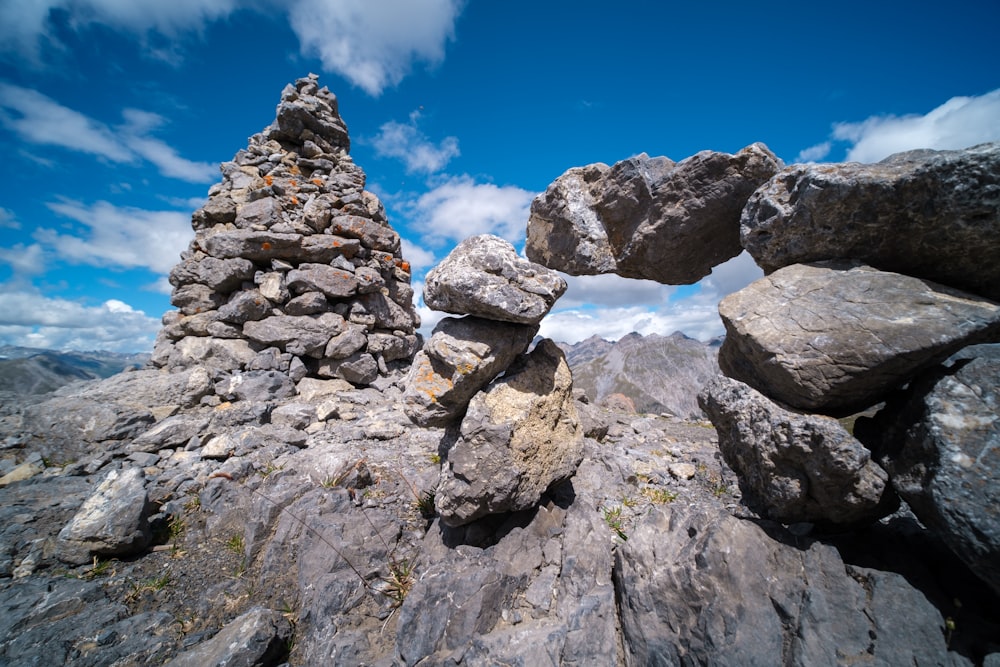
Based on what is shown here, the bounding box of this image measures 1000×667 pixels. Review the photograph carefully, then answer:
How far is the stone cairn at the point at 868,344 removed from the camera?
12.6 feet

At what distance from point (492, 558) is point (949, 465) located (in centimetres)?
545

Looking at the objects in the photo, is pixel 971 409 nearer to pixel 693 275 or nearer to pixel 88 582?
pixel 693 275

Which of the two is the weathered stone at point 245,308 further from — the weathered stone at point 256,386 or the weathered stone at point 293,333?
the weathered stone at point 256,386

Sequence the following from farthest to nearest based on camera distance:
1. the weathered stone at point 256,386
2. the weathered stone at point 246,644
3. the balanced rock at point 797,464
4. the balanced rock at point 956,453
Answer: the weathered stone at point 256,386 → the weathered stone at point 246,644 → the balanced rock at point 797,464 → the balanced rock at point 956,453

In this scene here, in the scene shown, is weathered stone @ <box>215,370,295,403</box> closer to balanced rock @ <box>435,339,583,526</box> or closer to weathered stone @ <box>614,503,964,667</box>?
balanced rock @ <box>435,339,583,526</box>

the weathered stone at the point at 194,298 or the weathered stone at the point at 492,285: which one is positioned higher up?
the weathered stone at the point at 194,298

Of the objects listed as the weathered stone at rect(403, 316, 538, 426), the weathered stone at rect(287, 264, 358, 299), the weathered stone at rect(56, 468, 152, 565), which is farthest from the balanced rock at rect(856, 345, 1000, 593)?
the weathered stone at rect(287, 264, 358, 299)

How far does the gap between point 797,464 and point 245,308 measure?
15.1m

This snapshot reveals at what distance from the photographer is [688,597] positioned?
461 cm

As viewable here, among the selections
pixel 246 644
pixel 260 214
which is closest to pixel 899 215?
pixel 246 644

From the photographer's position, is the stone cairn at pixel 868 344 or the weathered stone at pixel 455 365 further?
→ the weathered stone at pixel 455 365

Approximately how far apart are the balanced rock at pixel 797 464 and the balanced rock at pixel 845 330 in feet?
1.45

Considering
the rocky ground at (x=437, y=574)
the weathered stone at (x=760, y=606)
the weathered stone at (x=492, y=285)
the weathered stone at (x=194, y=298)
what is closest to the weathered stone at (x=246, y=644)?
the rocky ground at (x=437, y=574)

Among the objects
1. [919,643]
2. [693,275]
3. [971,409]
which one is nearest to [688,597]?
[919,643]
